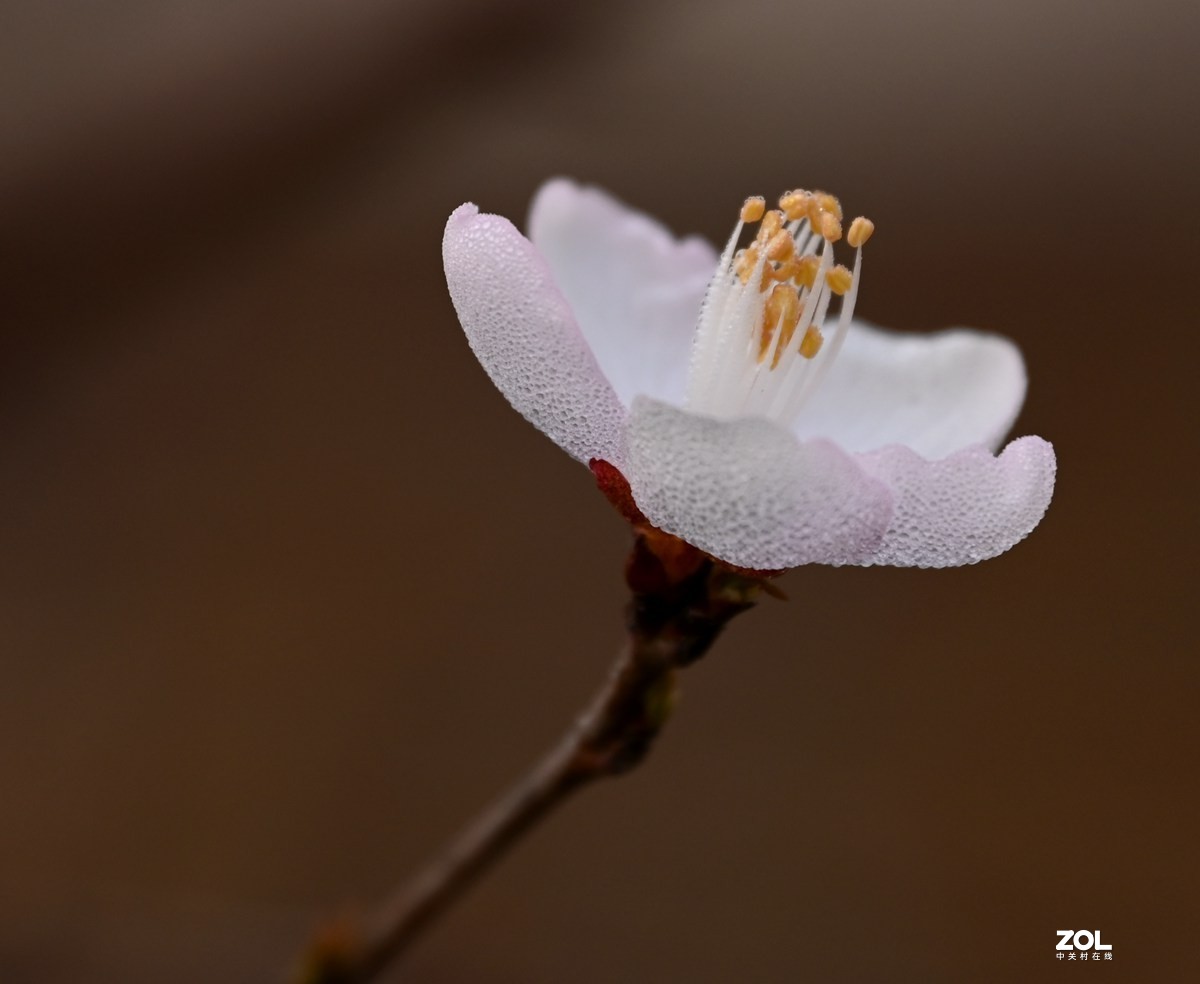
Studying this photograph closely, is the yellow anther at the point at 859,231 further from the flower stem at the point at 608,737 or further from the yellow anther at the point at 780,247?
the flower stem at the point at 608,737

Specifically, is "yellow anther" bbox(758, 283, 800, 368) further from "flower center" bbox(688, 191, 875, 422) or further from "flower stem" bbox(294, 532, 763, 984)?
"flower stem" bbox(294, 532, 763, 984)

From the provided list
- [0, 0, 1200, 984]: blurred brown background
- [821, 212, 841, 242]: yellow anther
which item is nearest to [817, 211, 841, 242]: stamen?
[821, 212, 841, 242]: yellow anther

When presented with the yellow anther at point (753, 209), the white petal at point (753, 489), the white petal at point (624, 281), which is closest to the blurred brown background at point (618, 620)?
the white petal at point (624, 281)

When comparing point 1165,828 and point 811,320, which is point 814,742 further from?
point 811,320

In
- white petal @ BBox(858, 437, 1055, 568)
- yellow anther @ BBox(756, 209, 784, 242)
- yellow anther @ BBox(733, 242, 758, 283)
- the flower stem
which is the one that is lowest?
the flower stem

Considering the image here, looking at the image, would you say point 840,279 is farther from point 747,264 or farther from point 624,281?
point 624,281

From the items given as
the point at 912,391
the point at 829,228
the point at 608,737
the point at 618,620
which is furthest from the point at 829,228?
the point at 618,620

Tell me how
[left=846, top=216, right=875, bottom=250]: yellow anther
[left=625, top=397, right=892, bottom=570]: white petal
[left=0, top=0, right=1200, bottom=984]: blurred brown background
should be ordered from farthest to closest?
[left=0, top=0, right=1200, bottom=984]: blurred brown background → [left=846, top=216, right=875, bottom=250]: yellow anther → [left=625, top=397, right=892, bottom=570]: white petal
